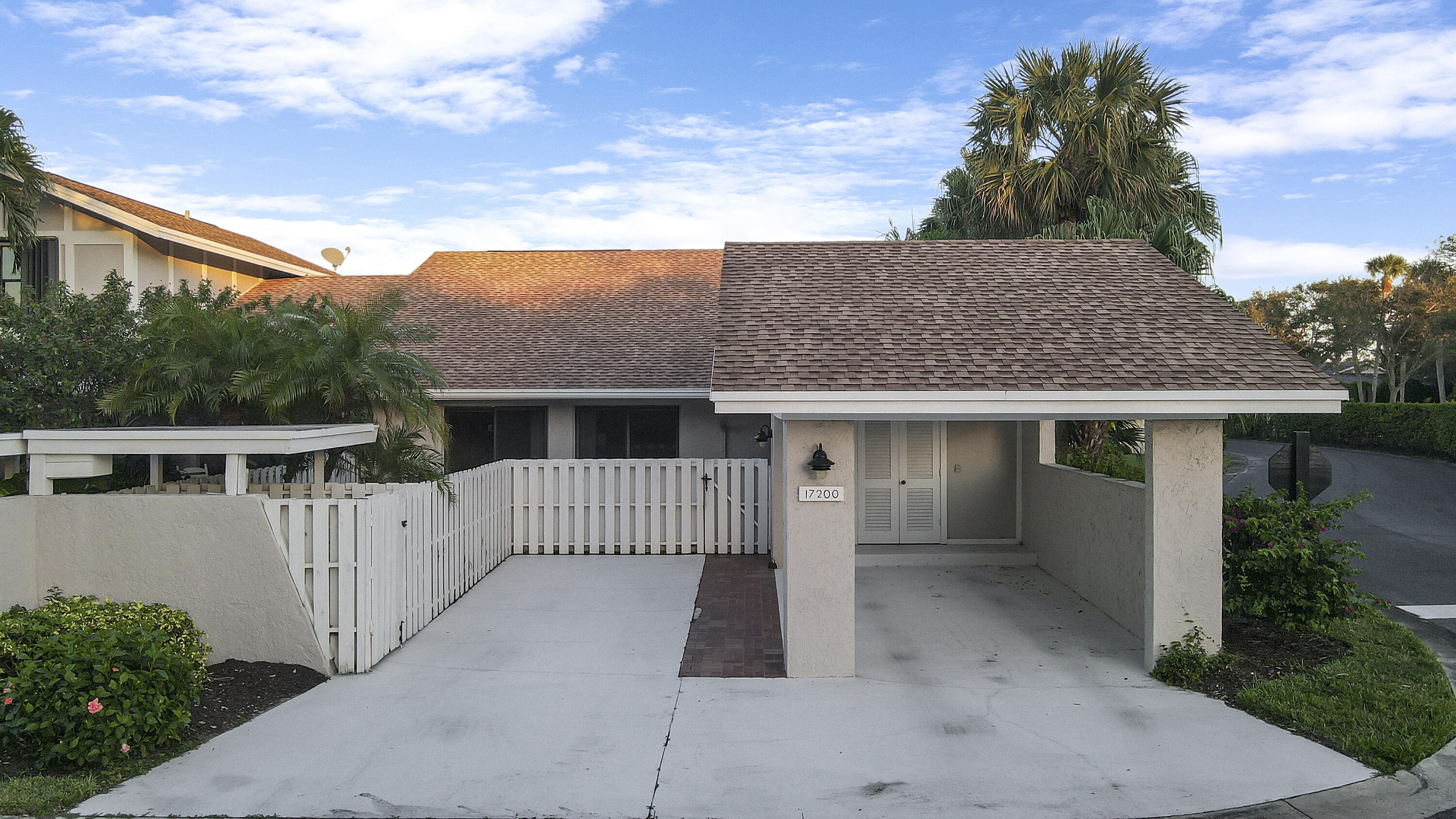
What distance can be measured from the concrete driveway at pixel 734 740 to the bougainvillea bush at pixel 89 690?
0.32 meters

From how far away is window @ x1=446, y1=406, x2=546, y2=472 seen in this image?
13.0 m

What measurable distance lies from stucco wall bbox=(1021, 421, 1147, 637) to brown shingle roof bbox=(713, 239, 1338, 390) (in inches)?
53.9

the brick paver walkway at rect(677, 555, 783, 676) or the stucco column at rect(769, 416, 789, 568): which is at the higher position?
the stucco column at rect(769, 416, 789, 568)

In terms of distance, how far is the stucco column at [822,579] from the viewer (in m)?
6.34

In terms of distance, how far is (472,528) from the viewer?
928 centimetres

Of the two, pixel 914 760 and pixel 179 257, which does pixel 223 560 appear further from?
pixel 179 257

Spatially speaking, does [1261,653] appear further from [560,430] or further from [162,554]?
[560,430]

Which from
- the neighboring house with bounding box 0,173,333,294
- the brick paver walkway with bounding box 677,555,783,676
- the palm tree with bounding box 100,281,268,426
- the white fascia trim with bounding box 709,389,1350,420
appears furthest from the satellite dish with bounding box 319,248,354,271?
the white fascia trim with bounding box 709,389,1350,420

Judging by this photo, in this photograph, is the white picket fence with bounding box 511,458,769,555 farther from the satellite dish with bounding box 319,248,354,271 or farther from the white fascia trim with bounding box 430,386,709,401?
the satellite dish with bounding box 319,248,354,271

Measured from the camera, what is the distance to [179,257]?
13.8 metres

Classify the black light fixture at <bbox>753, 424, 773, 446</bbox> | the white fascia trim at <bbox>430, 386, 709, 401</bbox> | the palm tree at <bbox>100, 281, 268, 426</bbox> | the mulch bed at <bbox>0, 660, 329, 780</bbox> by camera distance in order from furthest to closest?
the white fascia trim at <bbox>430, 386, 709, 401</bbox> → the black light fixture at <bbox>753, 424, 773, 446</bbox> → the palm tree at <bbox>100, 281, 268, 426</bbox> → the mulch bed at <bbox>0, 660, 329, 780</bbox>

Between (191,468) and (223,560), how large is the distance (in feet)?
13.8

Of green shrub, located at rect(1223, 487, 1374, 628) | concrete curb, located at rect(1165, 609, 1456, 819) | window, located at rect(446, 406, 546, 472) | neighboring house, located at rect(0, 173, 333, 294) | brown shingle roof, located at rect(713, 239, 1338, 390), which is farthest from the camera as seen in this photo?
window, located at rect(446, 406, 546, 472)

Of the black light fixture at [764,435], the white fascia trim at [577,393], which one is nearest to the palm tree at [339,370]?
the white fascia trim at [577,393]
